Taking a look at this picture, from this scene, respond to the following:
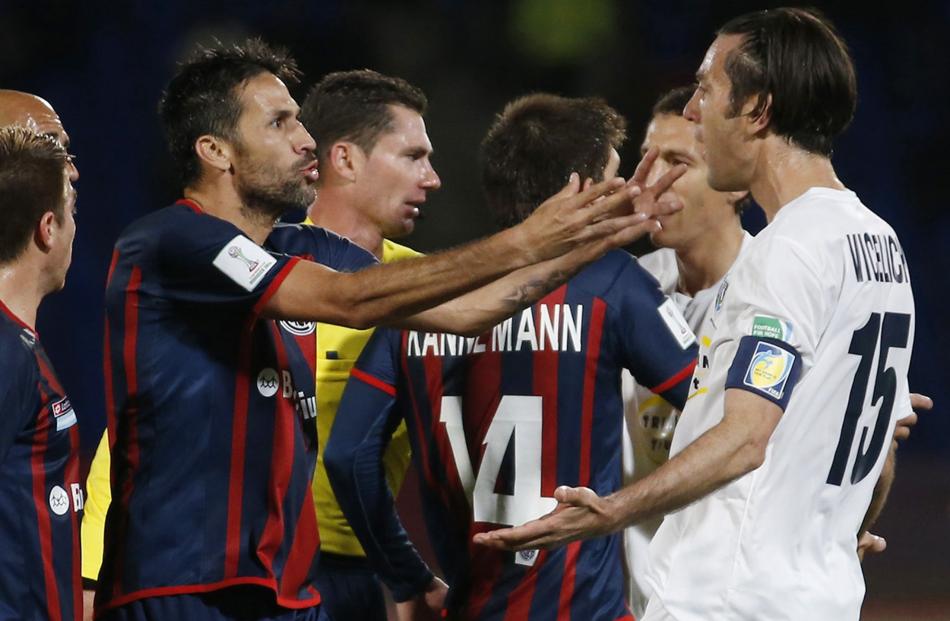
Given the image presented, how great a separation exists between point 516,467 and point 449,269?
2.20 feet

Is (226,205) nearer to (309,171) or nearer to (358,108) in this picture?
(309,171)

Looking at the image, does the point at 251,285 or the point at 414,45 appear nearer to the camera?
the point at 251,285

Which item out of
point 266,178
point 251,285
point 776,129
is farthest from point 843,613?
point 266,178

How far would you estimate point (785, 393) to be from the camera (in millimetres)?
2656

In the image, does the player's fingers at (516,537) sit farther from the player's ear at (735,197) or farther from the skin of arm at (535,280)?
the player's ear at (735,197)

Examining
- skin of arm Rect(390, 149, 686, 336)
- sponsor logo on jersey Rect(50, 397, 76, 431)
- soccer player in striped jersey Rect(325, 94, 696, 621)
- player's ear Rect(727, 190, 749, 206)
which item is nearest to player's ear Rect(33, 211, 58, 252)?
sponsor logo on jersey Rect(50, 397, 76, 431)

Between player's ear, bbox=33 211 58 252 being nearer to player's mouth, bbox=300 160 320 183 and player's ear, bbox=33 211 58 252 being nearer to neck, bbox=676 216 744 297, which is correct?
player's mouth, bbox=300 160 320 183

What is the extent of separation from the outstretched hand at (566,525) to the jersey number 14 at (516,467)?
27.9 inches

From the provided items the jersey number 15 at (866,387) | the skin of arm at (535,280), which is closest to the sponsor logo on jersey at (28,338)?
the skin of arm at (535,280)

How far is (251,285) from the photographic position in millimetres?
3162

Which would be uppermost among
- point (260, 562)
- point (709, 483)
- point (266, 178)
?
point (266, 178)

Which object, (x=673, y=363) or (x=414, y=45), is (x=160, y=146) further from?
(x=673, y=363)

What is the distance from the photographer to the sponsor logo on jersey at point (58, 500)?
10.0 ft

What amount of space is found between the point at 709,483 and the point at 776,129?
2.85ft
